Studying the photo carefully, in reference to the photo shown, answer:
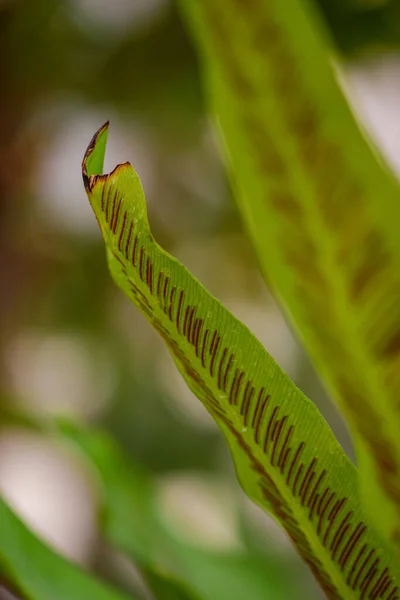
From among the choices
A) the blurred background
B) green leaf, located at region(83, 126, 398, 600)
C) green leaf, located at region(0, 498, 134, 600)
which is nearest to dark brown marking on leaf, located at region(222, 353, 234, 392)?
green leaf, located at region(83, 126, 398, 600)

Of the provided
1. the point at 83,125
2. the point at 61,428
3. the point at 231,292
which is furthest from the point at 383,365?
the point at 231,292

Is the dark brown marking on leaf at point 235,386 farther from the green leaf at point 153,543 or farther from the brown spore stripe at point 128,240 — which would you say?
the green leaf at point 153,543

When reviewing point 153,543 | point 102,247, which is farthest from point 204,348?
point 102,247

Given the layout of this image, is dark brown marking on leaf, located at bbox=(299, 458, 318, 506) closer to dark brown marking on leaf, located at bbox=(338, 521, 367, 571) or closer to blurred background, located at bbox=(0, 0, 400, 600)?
dark brown marking on leaf, located at bbox=(338, 521, 367, 571)

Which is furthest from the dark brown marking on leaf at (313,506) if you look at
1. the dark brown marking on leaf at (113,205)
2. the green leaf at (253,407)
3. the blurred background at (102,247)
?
the blurred background at (102,247)

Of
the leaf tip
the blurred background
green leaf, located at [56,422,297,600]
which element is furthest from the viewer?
the blurred background

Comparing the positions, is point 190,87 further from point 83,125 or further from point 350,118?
point 350,118
